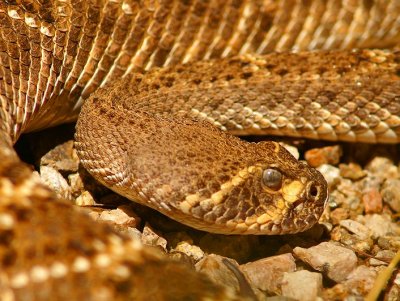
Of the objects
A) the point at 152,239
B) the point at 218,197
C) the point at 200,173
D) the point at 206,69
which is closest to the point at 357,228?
the point at 218,197

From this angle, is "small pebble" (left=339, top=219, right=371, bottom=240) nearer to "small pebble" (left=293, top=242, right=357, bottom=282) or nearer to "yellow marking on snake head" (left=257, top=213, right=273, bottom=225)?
"small pebble" (left=293, top=242, right=357, bottom=282)

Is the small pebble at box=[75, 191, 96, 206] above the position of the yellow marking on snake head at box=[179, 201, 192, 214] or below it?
below

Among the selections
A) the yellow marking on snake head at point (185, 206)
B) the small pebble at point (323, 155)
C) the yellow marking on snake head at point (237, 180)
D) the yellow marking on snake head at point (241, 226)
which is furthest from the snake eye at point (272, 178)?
the small pebble at point (323, 155)

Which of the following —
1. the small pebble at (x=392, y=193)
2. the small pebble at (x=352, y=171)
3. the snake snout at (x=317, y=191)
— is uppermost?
the snake snout at (x=317, y=191)

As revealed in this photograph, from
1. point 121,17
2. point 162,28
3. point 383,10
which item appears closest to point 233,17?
point 162,28

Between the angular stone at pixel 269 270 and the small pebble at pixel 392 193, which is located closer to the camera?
the angular stone at pixel 269 270

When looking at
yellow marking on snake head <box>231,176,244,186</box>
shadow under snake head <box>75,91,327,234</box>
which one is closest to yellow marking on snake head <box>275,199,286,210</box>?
shadow under snake head <box>75,91,327,234</box>

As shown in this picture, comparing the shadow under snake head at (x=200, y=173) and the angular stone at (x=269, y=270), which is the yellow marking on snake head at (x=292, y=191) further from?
the angular stone at (x=269, y=270)
